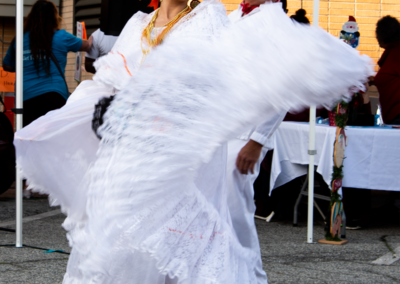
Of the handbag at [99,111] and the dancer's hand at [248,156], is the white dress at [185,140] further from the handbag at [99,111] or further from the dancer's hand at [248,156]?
the dancer's hand at [248,156]

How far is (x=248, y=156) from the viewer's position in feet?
8.59

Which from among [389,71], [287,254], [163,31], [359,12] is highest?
[359,12]

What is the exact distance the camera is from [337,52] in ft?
6.41

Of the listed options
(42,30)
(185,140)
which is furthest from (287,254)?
(42,30)

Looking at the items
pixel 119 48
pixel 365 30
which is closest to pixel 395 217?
pixel 365 30

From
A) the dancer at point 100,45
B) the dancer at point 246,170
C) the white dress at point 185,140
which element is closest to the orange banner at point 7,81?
the dancer at point 100,45

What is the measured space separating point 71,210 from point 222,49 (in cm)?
92

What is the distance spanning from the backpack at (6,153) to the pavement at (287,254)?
44 cm

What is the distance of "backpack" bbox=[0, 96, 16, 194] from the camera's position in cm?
573

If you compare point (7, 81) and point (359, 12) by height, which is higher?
point (359, 12)

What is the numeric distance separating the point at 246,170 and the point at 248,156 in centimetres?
7

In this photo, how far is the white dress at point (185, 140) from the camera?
1.90m

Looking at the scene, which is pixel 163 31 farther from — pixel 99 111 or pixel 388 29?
pixel 388 29

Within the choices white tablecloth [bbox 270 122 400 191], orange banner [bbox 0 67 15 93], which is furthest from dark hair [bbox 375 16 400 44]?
orange banner [bbox 0 67 15 93]
